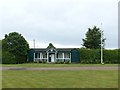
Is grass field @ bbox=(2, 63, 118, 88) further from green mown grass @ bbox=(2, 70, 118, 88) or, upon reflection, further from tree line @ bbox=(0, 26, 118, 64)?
tree line @ bbox=(0, 26, 118, 64)

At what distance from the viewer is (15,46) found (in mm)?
63812

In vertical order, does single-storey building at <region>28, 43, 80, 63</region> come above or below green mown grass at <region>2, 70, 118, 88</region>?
above

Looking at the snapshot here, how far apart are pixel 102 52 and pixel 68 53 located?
27.5 feet

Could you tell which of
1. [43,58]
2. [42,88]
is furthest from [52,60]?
[42,88]

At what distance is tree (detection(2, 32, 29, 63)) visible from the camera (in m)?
63.2

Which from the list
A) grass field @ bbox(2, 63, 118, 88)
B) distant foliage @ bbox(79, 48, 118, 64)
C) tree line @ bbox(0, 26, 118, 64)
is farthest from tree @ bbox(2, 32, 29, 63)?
grass field @ bbox(2, 63, 118, 88)

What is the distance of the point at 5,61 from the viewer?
202 feet

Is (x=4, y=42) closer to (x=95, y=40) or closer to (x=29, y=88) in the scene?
(x=95, y=40)

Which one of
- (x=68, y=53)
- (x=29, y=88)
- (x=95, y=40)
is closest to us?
(x=29, y=88)

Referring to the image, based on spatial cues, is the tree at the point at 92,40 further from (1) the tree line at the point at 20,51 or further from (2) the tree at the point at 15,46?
(2) the tree at the point at 15,46

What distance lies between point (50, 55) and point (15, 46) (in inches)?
369

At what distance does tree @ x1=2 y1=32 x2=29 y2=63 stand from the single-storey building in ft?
13.7

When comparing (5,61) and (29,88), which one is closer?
(29,88)

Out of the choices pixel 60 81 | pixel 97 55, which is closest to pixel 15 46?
pixel 97 55
